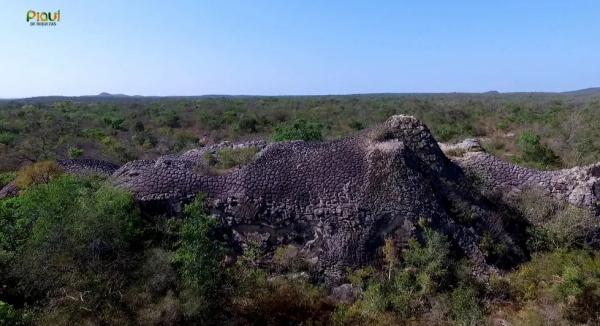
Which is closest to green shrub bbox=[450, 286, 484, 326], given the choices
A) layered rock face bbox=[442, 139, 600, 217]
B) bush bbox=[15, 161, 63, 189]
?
layered rock face bbox=[442, 139, 600, 217]

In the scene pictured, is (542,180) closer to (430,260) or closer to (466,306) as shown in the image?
(430,260)

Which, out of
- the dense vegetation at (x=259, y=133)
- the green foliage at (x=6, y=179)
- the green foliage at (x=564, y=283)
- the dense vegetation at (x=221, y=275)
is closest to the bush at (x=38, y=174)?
the green foliage at (x=6, y=179)

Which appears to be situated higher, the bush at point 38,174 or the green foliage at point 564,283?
the bush at point 38,174

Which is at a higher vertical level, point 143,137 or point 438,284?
point 143,137

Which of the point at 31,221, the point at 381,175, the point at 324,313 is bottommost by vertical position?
the point at 324,313

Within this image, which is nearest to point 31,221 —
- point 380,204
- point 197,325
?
point 197,325

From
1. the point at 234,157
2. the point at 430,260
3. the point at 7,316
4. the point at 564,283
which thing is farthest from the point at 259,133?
the point at 7,316

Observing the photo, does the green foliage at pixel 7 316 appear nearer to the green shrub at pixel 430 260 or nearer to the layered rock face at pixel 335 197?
the layered rock face at pixel 335 197

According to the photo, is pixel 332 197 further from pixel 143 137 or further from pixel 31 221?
pixel 143 137
